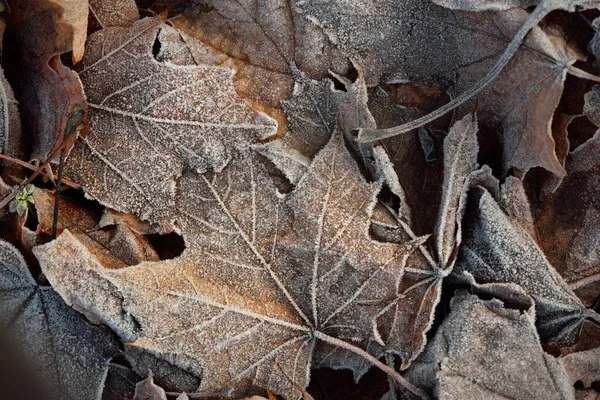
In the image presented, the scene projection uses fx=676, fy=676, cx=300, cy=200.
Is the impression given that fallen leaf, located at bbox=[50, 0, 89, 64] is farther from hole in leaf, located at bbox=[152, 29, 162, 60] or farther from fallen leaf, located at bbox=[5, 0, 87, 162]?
hole in leaf, located at bbox=[152, 29, 162, 60]

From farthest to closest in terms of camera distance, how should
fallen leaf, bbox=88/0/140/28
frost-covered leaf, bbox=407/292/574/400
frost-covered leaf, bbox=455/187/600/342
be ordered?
fallen leaf, bbox=88/0/140/28
frost-covered leaf, bbox=455/187/600/342
frost-covered leaf, bbox=407/292/574/400

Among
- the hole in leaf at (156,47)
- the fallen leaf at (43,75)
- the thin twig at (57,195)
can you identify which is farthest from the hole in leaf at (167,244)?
the hole in leaf at (156,47)

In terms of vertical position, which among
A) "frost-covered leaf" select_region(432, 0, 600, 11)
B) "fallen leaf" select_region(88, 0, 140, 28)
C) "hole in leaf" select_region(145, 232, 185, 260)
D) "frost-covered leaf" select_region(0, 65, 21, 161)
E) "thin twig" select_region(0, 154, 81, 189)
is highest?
"frost-covered leaf" select_region(432, 0, 600, 11)

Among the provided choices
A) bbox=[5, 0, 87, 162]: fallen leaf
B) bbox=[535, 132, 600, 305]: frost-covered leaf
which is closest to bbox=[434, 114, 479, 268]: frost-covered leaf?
bbox=[535, 132, 600, 305]: frost-covered leaf

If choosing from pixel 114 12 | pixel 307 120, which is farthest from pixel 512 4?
pixel 114 12

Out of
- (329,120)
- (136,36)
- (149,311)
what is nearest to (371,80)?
(329,120)

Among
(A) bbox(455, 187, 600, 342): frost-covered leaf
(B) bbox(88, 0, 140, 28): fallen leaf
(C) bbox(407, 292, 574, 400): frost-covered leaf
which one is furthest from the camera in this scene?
(B) bbox(88, 0, 140, 28): fallen leaf

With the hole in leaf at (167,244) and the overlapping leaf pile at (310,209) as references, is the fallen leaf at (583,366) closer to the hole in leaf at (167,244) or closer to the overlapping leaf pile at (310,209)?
the overlapping leaf pile at (310,209)

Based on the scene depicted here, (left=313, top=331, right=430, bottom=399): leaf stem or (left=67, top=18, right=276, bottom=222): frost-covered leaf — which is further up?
(left=67, top=18, right=276, bottom=222): frost-covered leaf
